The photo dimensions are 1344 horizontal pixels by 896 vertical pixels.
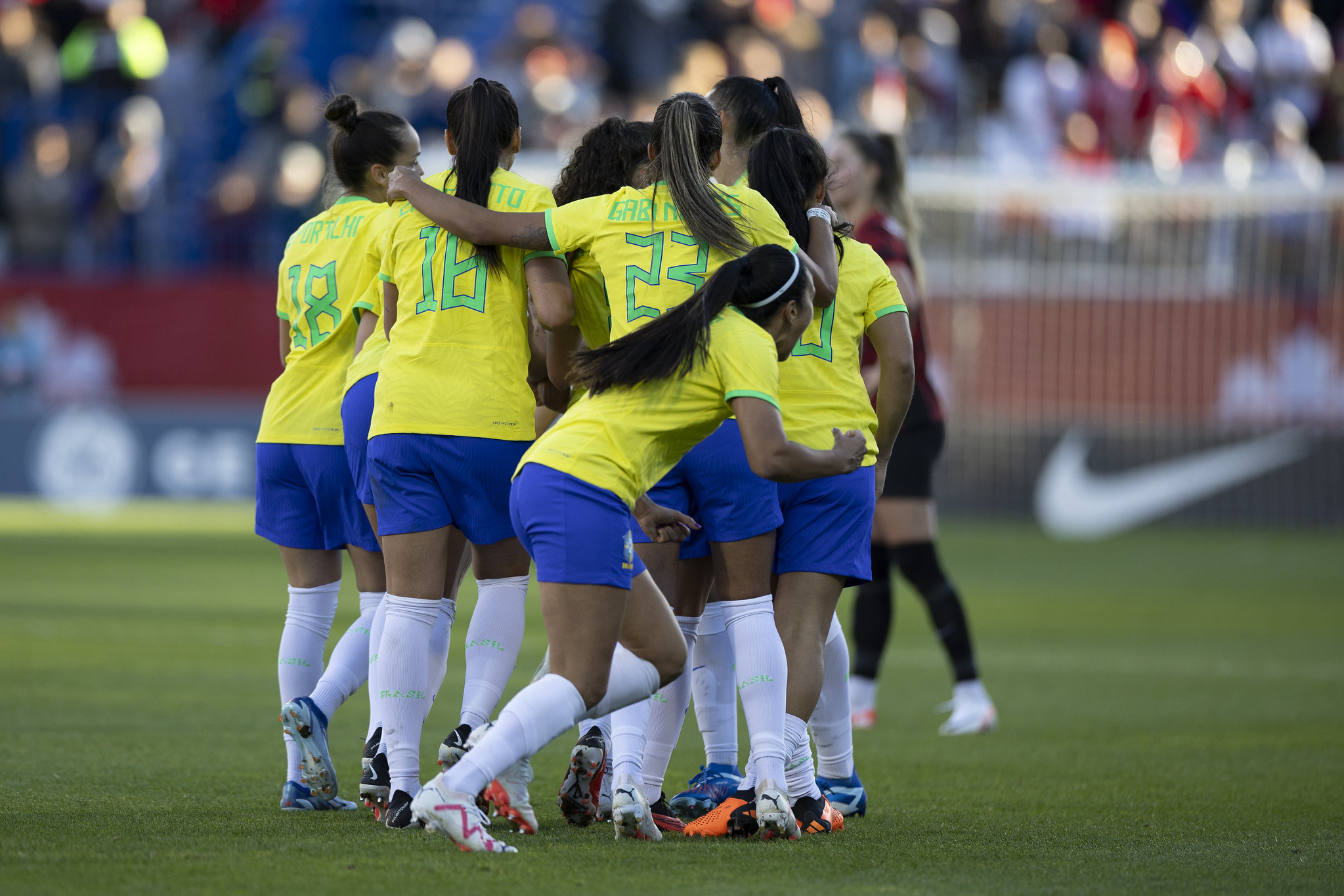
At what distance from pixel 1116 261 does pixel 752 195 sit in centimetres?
1433

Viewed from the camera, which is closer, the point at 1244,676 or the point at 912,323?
the point at 912,323

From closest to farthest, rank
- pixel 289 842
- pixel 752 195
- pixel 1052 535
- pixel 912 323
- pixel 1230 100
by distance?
pixel 289 842 < pixel 752 195 < pixel 912 323 < pixel 1052 535 < pixel 1230 100

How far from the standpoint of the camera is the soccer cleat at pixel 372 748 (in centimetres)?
504

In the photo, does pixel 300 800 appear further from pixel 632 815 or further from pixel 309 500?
pixel 632 815

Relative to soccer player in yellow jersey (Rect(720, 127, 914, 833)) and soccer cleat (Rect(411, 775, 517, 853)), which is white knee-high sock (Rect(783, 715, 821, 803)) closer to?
soccer player in yellow jersey (Rect(720, 127, 914, 833))

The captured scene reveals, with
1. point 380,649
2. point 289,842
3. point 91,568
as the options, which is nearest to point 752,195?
point 380,649

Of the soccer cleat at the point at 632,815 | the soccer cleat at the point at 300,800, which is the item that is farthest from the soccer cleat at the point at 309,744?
the soccer cleat at the point at 632,815

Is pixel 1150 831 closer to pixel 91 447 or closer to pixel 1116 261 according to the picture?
pixel 1116 261

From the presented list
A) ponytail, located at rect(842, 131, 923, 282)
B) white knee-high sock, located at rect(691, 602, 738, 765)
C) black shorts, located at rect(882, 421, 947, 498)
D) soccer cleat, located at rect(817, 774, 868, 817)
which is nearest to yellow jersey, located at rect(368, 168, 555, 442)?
white knee-high sock, located at rect(691, 602, 738, 765)

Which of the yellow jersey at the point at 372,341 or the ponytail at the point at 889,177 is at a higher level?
the ponytail at the point at 889,177

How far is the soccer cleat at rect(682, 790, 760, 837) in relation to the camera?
471 cm

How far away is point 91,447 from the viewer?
18.9 meters

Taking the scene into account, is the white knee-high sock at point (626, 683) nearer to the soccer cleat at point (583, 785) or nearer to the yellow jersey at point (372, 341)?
the soccer cleat at point (583, 785)

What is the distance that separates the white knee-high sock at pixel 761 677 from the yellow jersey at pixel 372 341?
51.4 inches
